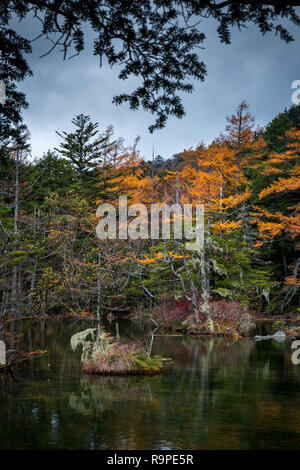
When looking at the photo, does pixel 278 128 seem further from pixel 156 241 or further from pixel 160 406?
pixel 160 406

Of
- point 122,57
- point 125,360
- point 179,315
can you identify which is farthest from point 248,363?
point 122,57

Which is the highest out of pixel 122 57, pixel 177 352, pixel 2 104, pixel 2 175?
pixel 2 175

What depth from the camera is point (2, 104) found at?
477 cm

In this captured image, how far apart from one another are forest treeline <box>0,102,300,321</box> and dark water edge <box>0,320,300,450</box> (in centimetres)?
354

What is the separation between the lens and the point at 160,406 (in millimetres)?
9352

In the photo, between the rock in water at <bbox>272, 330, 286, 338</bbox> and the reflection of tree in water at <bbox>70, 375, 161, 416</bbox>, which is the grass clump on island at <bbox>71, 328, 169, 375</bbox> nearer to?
the reflection of tree in water at <bbox>70, 375, 161, 416</bbox>

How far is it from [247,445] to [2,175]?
19.3 meters

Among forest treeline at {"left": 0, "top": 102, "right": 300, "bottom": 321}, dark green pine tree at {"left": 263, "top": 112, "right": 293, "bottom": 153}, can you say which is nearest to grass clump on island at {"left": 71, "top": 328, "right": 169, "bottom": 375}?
forest treeline at {"left": 0, "top": 102, "right": 300, "bottom": 321}

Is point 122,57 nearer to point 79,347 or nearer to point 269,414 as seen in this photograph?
point 269,414

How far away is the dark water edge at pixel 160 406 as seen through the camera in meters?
7.18

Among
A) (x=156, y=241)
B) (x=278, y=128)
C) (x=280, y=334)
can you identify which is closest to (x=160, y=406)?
(x=280, y=334)

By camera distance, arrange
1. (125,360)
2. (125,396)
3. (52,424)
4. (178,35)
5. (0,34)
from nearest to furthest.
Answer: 1. (0,34)
2. (178,35)
3. (52,424)
4. (125,396)
5. (125,360)

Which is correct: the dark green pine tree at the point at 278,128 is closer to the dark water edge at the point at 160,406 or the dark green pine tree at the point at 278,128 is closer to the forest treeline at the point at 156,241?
the forest treeline at the point at 156,241

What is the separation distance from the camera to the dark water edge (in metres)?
7.18
